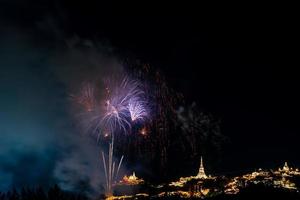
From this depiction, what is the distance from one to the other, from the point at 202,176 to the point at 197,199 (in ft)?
158

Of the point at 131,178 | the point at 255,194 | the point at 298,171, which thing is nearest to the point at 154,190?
the point at 131,178

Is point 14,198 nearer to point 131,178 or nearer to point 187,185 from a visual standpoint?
point 131,178

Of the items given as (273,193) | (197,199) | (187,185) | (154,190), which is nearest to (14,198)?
(197,199)

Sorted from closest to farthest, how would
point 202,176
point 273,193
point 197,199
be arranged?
point 273,193 < point 197,199 < point 202,176

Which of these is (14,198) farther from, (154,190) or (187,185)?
(187,185)

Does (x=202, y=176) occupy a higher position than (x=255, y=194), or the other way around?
(x=202, y=176)

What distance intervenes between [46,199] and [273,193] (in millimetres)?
49578

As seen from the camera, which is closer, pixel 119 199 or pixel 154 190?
pixel 119 199

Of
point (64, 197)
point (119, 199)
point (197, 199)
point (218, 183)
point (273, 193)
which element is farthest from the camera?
point (218, 183)

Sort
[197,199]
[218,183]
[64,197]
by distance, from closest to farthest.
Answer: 1. [197,199]
2. [64,197]
3. [218,183]

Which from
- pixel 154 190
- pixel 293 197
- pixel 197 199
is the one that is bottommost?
pixel 293 197

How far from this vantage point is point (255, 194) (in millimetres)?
23906

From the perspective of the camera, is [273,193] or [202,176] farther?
[202,176]

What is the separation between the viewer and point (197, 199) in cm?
6334
